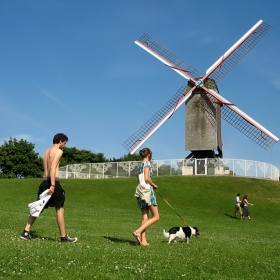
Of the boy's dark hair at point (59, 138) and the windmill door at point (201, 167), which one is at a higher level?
the windmill door at point (201, 167)

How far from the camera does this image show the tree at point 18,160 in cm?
8500

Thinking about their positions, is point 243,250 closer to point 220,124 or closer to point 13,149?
point 220,124

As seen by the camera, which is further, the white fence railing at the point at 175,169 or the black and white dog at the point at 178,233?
the white fence railing at the point at 175,169

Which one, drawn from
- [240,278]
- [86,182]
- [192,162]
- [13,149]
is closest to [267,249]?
[240,278]

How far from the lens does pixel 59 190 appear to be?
1043 centimetres

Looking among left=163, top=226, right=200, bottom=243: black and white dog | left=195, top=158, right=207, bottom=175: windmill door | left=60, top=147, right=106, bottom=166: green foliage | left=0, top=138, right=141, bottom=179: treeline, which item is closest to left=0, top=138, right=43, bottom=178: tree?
left=0, top=138, right=141, bottom=179: treeline

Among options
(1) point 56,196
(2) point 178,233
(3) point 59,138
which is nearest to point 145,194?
(2) point 178,233

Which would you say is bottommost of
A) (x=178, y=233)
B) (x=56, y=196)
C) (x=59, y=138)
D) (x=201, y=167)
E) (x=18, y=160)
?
(x=178, y=233)

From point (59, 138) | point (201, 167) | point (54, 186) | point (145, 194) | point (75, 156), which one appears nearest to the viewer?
point (54, 186)

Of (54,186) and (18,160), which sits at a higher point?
(18,160)

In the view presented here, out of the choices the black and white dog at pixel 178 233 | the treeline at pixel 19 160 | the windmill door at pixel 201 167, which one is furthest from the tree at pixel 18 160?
the black and white dog at pixel 178 233

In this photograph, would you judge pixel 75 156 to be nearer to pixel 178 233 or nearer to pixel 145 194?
pixel 178 233

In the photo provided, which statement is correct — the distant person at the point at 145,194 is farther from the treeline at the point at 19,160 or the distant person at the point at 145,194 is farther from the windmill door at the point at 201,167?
the treeline at the point at 19,160

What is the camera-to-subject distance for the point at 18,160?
85312 mm
